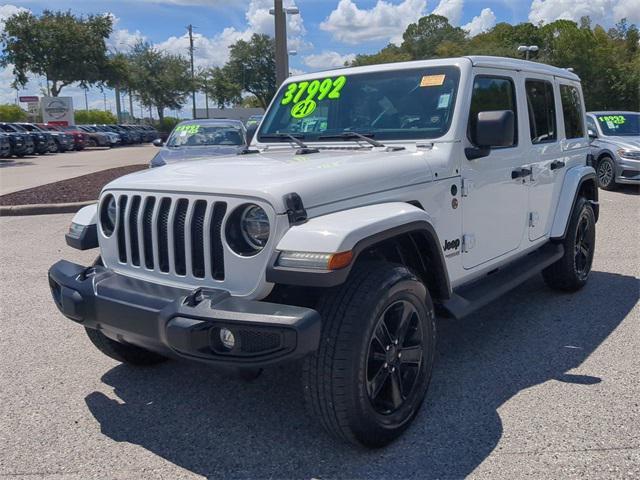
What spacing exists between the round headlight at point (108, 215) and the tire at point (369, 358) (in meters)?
1.39

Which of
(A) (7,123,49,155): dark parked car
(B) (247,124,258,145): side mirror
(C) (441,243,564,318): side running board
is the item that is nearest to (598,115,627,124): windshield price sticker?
(C) (441,243,564,318): side running board

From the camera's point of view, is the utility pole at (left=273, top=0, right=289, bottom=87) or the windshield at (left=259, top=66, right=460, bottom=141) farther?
the utility pole at (left=273, top=0, right=289, bottom=87)

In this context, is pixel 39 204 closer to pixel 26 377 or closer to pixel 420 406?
pixel 26 377

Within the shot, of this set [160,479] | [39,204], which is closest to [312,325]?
[160,479]

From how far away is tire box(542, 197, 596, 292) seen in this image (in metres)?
5.32

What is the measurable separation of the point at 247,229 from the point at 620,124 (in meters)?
12.8

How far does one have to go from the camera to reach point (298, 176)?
2.95 meters

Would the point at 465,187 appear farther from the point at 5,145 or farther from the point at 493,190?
the point at 5,145

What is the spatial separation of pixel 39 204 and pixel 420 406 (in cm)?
903

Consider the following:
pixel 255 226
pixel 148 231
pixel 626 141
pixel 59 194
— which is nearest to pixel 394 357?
pixel 255 226

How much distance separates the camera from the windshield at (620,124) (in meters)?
13.1

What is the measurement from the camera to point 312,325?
2.50m

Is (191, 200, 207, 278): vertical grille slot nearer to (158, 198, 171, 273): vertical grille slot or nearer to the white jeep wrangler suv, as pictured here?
the white jeep wrangler suv

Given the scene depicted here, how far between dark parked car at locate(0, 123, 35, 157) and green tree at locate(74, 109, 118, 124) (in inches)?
1590
